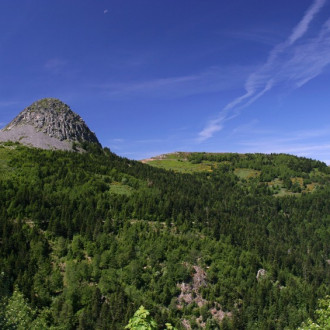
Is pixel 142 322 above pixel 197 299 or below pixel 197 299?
above

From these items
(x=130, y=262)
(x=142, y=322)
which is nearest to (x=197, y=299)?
(x=130, y=262)

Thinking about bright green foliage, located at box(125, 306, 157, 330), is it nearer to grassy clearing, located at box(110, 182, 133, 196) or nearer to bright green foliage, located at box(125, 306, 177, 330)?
bright green foliage, located at box(125, 306, 177, 330)

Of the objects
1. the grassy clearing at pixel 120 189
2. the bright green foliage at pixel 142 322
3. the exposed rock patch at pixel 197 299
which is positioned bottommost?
the exposed rock patch at pixel 197 299

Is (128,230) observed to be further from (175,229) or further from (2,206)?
(2,206)

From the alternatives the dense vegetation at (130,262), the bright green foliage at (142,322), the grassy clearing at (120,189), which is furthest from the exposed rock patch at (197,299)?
the bright green foliage at (142,322)

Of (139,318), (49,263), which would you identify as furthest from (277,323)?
(139,318)

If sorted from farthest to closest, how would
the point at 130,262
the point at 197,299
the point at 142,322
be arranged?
1. the point at 130,262
2. the point at 197,299
3. the point at 142,322

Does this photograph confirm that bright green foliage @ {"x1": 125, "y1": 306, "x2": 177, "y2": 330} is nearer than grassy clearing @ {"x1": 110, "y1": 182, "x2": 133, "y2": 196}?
Yes

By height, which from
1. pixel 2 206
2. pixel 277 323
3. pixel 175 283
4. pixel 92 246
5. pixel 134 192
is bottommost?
pixel 277 323

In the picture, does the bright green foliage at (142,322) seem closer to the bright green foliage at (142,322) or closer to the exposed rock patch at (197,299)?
the bright green foliage at (142,322)

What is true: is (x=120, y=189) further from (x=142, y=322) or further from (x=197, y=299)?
(x=142, y=322)

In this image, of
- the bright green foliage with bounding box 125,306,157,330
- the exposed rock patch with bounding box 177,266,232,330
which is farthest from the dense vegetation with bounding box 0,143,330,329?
the bright green foliage with bounding box 125,306,157,330

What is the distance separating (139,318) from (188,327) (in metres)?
91.5

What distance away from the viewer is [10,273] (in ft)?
298
